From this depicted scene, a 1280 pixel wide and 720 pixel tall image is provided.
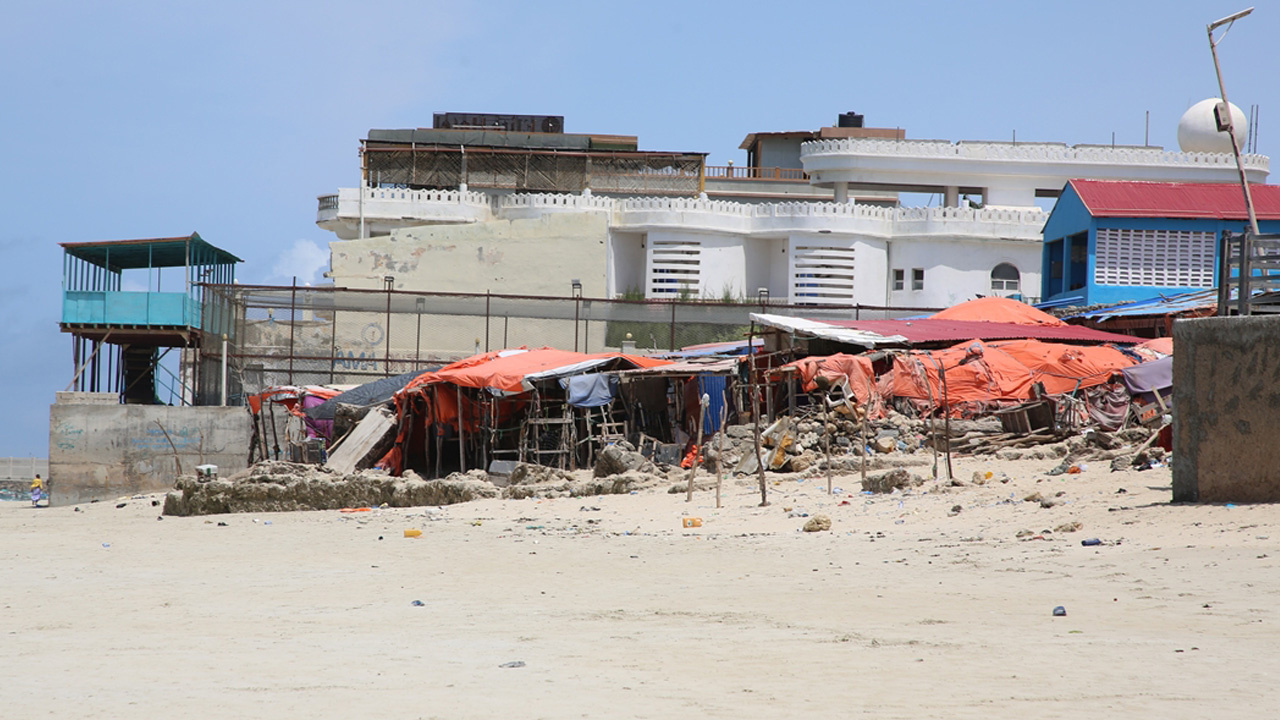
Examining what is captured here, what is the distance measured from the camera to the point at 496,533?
13711 mm

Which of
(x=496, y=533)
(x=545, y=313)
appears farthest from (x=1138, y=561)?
(x=545, y=313)

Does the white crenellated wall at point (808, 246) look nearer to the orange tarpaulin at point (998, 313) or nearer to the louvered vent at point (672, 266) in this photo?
the louvered vent at point (672, 266)

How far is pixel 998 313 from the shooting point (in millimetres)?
26312

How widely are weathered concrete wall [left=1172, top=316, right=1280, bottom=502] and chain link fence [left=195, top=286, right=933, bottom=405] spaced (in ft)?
59.0

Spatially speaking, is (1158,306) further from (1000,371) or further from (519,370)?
(519,370)

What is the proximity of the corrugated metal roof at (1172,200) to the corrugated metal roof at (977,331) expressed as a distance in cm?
613

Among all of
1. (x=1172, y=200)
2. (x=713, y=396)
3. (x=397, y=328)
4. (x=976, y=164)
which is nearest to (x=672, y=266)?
(x=397, y=328)

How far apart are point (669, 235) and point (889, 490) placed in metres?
23.4

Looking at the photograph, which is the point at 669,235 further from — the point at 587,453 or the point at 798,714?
the point at 798,714

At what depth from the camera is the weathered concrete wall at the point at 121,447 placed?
24094mm

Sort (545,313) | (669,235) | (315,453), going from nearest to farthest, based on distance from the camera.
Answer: (315,453) → (545,313) → (669,235)

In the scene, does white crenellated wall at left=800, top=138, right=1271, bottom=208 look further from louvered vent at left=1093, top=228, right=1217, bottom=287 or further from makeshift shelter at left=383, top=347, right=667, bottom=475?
makeshift shelter at left=383, top=347, right=667, bottom=475

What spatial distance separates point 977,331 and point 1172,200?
32.7 feet

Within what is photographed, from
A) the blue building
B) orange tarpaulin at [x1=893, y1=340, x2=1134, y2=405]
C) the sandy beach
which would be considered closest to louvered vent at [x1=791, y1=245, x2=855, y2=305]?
the blue building
